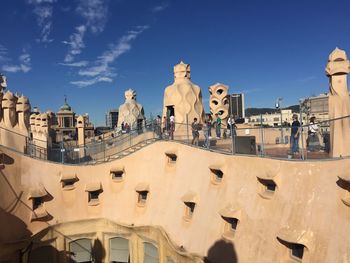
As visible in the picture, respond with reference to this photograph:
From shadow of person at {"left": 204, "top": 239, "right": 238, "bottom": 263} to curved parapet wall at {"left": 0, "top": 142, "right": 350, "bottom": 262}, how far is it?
3 cm

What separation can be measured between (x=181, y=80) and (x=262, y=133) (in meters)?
10.4

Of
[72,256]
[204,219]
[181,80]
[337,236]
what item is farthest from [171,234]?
[181,80]

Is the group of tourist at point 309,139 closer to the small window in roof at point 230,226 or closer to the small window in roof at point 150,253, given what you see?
the small window in roof at point 230,226

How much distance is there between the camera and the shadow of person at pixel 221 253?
33.1 feet

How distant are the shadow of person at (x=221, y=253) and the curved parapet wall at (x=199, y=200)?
3 cm

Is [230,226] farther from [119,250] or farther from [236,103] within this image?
[236,103]

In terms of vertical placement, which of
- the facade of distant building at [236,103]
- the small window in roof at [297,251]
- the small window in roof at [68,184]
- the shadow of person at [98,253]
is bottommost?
the shadow of person at [98,253]

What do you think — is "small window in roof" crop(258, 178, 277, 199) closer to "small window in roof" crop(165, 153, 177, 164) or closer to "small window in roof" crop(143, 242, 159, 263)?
"small window in roof" crop(165, 153, 177, 164)

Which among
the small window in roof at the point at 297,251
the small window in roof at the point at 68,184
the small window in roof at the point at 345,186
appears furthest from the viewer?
the small window in roof at the point at 68,184

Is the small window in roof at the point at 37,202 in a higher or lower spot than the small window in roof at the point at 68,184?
lower

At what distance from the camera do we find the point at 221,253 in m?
10.5

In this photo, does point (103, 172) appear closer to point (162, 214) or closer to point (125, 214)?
point (125, 214)

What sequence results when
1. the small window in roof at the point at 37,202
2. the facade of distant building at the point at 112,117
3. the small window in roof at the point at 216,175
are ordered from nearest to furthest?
1. the small window in roof at the point at 216,175
2. the small window in roof at the point at 37,202
3. the facade of distant building at the point at 112,117

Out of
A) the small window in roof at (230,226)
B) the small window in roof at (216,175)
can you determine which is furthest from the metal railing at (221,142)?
the small window in roof at (230,226)
